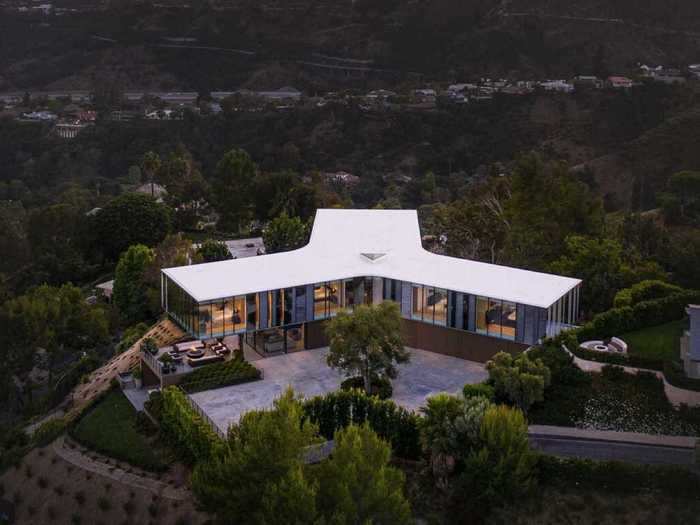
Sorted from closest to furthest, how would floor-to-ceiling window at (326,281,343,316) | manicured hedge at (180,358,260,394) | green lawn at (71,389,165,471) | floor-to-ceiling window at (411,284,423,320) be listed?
green lawn at (71,389,165,471) < manicured hedge at (180,358,260,394) < floor-to-ceiling window at (411,284,423,320) < floor-to-ceiling window at (326,281,343,316)

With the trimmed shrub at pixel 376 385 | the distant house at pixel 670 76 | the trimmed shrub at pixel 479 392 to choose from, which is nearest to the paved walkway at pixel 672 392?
the trimmed shrub at pixel 479 392

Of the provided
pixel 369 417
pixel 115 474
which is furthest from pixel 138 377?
pixel 369 417

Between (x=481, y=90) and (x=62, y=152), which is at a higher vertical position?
(x=481, y=90)

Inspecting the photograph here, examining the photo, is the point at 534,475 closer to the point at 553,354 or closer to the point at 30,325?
the point at 553,354

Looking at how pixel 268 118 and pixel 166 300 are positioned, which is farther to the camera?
pixel 268 118

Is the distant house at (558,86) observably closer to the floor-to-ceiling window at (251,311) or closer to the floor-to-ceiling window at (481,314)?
the floor-to-ceiling window at (481,314)

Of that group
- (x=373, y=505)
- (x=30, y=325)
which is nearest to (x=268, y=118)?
(x=30, y=325)

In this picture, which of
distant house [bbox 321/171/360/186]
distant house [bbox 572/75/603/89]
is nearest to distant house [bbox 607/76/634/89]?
distant house [bbox 572/75/603/89]

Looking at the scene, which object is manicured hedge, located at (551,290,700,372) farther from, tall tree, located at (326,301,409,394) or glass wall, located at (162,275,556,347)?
tall tree, located at (326,301,409,394)
